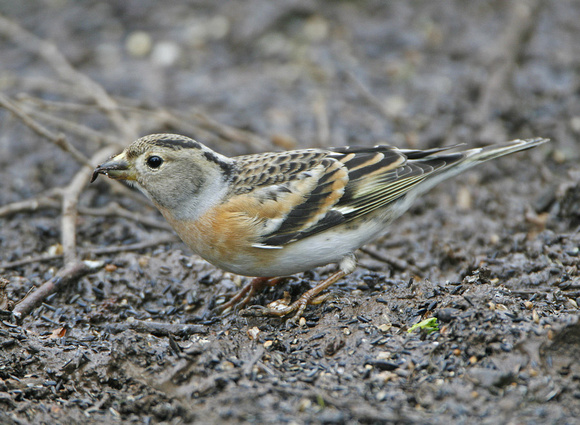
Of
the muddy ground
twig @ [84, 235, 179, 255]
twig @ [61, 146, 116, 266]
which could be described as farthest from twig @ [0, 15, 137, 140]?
twig @ [84, 235, 179, 255]

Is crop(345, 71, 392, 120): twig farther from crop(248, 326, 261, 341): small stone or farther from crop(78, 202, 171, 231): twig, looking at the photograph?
crop(248, 326, 261, 341): small stone

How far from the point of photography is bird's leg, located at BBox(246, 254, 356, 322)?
A: 14.3 ft

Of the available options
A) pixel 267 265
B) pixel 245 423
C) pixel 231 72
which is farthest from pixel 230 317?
pixel 231 72

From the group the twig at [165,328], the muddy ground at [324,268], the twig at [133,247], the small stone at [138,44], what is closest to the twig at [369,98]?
the muddy ground at [324,268]

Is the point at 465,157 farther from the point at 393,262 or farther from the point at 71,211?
the point at 71,211

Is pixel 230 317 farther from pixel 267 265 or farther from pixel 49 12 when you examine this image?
pixel 49 12

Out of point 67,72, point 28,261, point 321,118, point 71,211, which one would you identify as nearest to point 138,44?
point 67,72

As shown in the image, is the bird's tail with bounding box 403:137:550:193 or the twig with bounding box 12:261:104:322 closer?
the twig with bounding box 12:261:104:322

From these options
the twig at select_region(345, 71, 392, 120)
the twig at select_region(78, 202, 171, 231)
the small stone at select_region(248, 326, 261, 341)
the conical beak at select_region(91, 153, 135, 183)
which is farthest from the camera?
the twig at select_region(345, 71, 392, 120)

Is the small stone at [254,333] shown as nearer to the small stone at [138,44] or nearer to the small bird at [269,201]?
the small bird at [269,201]

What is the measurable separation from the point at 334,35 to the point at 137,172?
5154mm

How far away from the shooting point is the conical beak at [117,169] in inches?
176

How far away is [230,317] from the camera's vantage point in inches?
173

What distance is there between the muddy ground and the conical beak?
3.16 ft
